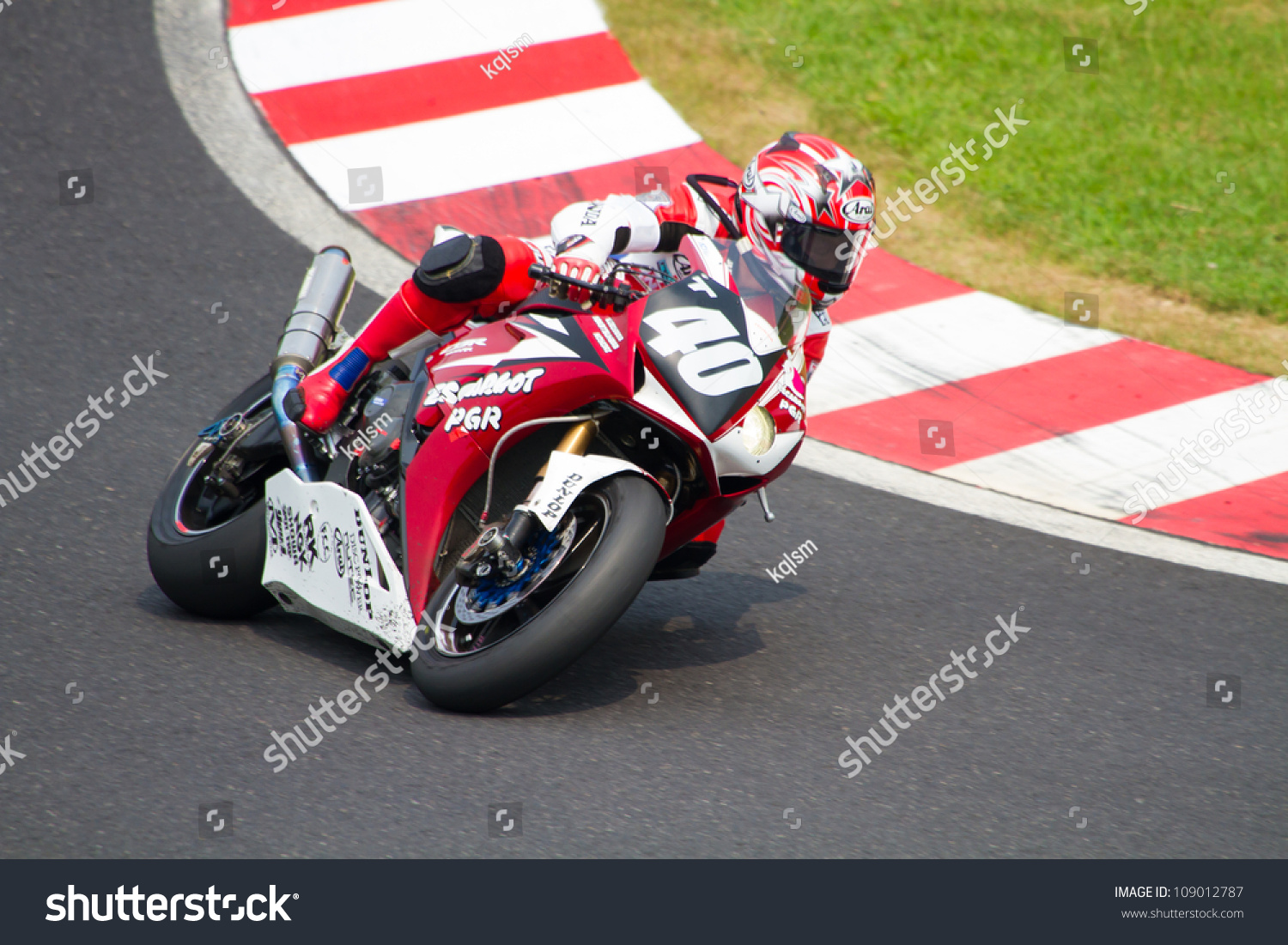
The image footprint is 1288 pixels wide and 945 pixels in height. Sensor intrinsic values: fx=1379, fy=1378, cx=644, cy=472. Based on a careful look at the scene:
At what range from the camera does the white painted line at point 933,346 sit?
6305 mm

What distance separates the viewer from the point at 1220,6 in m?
9.27

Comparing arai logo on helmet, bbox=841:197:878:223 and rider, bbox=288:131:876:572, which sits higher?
arai logo on helmet, bbox=841:197:878:223

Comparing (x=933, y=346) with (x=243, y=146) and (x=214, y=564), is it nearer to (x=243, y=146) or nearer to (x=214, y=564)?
(x=243, y=146)

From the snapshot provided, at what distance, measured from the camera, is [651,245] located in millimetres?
3648

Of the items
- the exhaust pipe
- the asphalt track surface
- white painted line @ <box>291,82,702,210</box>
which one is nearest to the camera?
the asphalt track surface

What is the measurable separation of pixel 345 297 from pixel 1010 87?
5568mm

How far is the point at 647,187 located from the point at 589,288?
Answer: 394 centimetres

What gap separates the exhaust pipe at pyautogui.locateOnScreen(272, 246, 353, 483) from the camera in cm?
388

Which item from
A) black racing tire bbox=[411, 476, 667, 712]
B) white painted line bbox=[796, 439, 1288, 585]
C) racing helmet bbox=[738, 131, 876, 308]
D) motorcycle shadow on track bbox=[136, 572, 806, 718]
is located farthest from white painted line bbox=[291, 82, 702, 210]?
black racing tire bbox=[411, 476, 667, 712]

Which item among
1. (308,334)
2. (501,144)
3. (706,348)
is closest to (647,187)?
(501,144)

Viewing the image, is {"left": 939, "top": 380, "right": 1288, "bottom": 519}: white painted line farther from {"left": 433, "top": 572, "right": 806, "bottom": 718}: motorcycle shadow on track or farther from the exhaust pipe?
the exhaust pipe

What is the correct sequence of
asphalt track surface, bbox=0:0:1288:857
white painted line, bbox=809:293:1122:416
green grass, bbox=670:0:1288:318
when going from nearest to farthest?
asphalt track surface, bbox=0:0:1288:857, white painted line, bbox=809:293:1122:416, green grass, bbox=670:0:1288:318

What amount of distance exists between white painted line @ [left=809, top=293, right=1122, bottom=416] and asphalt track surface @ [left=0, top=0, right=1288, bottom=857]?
101 cm
